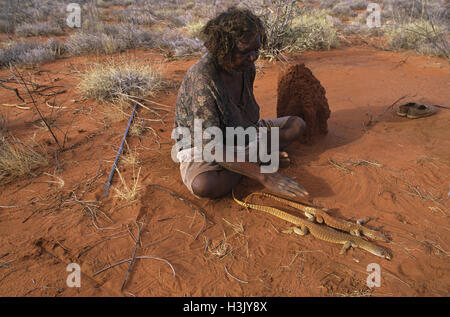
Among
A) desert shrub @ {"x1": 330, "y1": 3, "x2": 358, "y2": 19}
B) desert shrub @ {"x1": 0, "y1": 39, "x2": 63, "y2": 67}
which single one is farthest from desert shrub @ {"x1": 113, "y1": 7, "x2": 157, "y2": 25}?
desert shrub @ {"x1": 330, "y1": 3, "x2": 358, "y2": 19}

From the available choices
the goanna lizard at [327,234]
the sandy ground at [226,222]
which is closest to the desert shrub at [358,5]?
the sandy ground at [226,222]

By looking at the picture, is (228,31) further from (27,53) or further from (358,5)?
(358,5)

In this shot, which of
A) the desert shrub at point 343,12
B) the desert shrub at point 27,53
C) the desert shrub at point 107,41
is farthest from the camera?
the desert shrub at point 343,12

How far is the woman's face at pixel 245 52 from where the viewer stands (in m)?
2.10

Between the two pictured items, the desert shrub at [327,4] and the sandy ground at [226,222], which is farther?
the desert shrub at [327,4]

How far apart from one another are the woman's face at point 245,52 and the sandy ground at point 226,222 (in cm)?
111

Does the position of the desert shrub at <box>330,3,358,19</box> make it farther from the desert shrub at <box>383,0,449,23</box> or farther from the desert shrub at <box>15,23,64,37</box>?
the desert shrub at <box>15,23,64,37</box>

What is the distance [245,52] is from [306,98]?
4.42ft

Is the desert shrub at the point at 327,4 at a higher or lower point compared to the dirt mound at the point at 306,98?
higher

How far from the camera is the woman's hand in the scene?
7.57ft

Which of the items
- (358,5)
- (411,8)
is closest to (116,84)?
(411,8)

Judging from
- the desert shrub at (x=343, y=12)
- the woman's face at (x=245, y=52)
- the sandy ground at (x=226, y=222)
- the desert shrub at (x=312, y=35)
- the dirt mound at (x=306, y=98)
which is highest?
the desert shrub at (x=343, y=12)

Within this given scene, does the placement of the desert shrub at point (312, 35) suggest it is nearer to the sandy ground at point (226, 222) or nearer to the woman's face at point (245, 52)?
the sandy ground at point (226, 222)

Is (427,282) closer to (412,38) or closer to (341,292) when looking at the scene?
(341,292)
